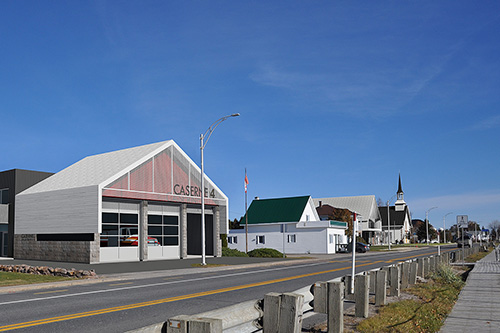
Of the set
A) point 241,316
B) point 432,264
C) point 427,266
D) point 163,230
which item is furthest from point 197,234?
point 241,316

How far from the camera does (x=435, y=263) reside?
20.6 metres

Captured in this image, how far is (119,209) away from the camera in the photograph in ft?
111

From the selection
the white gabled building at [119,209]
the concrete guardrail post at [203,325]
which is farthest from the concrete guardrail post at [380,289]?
the white gabled building at [119,209]

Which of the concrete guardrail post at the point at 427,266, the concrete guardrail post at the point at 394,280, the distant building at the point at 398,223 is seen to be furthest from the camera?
the distant building at the point at 398,223

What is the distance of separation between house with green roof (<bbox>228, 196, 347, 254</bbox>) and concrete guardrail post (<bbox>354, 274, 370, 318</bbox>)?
154 feet

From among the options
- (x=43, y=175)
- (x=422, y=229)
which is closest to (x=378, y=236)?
(x=422, y=229)

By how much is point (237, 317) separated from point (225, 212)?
37048mm

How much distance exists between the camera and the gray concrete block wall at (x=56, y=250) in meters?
31.4

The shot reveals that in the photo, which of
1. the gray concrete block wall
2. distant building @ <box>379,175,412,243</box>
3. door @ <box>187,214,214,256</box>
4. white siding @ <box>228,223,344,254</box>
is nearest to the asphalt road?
the gray concrete block wall

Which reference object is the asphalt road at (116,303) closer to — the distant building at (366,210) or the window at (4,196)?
the window at (4,196)

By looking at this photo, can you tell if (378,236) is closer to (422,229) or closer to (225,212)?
(422,229)

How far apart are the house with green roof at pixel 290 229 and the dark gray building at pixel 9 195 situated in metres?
25.9

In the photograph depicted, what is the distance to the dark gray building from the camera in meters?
40.3

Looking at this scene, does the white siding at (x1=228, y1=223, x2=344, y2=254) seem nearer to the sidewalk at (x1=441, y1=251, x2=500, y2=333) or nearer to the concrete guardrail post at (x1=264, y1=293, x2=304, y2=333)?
the sidewalk at (x1=441, y1=251, x2=500, y2=333)
